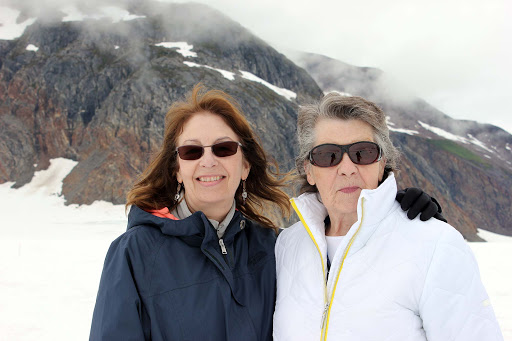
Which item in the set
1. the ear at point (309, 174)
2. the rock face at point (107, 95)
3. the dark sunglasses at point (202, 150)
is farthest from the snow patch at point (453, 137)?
the dark sunglasses at point (202, 150)

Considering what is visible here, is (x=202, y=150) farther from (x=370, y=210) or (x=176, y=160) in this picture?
(x=370, y=210)

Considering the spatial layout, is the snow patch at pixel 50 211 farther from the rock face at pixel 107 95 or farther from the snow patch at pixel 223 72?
the snow patch at pixel 223 72

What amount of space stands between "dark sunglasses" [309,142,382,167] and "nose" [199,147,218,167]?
76 centimetres

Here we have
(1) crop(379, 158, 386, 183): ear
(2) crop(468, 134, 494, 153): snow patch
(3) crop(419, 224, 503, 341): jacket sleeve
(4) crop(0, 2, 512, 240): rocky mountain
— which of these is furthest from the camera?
(2) crop(468, 134, 494, 153): snow patch

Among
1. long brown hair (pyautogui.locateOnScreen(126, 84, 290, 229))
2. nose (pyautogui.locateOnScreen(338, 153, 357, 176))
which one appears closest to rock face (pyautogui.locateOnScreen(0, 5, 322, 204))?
long brown hair (pyautogui.locateOnScreen(126, 84, 290, 229))

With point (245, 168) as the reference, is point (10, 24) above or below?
below

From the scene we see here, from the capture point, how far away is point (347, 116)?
8.97 ft

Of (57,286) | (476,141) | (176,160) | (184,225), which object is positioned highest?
(176,160)

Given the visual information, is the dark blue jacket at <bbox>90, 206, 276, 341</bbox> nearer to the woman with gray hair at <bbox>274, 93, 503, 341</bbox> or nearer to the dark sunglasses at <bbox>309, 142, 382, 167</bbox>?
the woman with gray hair at <bbox>274, 93, 503, 341</bbox>

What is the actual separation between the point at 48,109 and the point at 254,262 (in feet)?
186

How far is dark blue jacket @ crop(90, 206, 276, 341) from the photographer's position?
2254 mm

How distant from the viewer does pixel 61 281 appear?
918cm

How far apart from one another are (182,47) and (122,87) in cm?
1293

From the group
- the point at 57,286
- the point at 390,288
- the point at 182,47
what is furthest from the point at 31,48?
the point at 390,288
